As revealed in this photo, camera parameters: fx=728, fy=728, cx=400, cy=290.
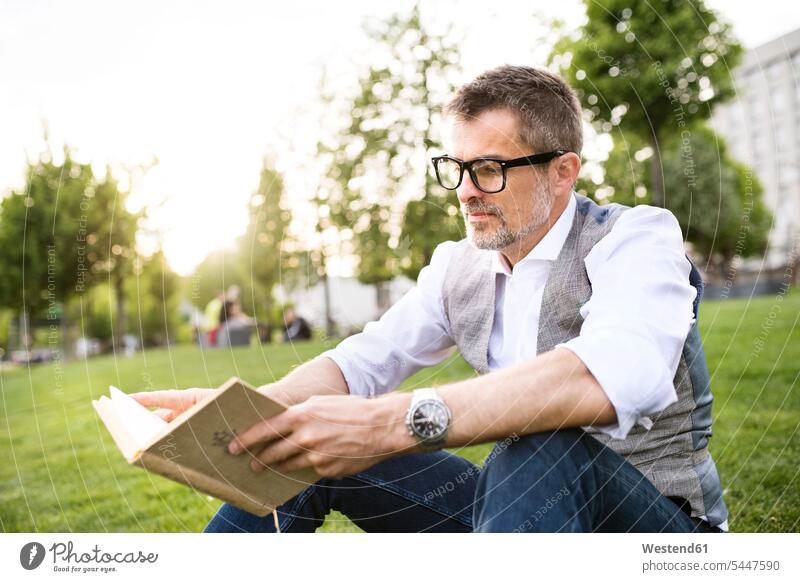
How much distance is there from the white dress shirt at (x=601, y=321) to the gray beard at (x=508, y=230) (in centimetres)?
3

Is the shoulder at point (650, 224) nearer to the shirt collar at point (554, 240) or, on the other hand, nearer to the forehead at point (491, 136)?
the shirt collar at point (554, 240)

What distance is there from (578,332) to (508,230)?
236 millimetres

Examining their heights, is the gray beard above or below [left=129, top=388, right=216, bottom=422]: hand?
above

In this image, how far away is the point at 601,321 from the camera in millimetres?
1053

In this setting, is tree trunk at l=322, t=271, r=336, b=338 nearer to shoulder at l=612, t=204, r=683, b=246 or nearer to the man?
the man

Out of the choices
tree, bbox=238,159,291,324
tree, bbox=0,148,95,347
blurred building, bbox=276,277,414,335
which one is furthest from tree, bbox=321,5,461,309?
tree, bbox=0,148,95,347

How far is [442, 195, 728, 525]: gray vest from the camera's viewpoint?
118 cm

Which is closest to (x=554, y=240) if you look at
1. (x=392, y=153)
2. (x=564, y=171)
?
(x=564, y=171)

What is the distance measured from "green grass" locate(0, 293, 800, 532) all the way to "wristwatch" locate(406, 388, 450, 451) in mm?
620

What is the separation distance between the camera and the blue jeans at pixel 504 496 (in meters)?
0.99

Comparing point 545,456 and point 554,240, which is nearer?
point 545,456

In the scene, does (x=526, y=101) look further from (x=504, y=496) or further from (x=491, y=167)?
(x=504, y=496)
